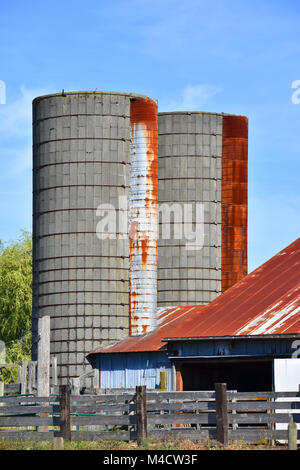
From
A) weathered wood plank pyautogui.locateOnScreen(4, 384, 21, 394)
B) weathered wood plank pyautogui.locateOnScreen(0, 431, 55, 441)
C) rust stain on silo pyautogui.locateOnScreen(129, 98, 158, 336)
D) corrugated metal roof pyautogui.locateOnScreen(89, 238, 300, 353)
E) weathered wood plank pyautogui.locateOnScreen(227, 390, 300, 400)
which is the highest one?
rust stain on silo pyautogui.locateOnScreen(129, 98, 158, 336)

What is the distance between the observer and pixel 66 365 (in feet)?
148

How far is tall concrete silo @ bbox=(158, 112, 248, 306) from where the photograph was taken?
48.8 m

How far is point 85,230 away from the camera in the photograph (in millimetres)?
44844

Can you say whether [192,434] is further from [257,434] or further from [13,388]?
[13,388]

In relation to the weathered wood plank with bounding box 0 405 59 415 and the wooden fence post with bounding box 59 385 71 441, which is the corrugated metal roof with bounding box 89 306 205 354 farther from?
the wooden fence post with bounding box 59 385 71 441

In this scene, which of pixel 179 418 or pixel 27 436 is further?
pixel 27 436

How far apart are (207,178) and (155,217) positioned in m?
5.46

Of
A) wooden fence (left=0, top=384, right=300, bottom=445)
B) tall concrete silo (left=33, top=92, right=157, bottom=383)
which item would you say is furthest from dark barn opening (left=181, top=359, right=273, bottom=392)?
wooden fence (left=0, top=384, right=300, bottom=445)

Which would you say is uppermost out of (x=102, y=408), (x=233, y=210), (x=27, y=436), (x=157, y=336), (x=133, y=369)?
(x=233, y=210)

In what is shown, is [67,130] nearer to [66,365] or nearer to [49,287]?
[49,287]

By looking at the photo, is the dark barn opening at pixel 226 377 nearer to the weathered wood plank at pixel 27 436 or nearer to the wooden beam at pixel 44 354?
the wooden beam at pixel 44 354

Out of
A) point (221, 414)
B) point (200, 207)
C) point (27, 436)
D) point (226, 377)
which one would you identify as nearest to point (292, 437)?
point (221, 414)

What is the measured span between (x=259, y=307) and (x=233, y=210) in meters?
17.8
